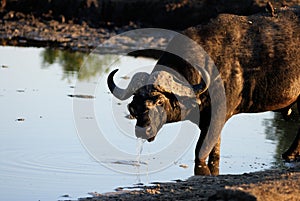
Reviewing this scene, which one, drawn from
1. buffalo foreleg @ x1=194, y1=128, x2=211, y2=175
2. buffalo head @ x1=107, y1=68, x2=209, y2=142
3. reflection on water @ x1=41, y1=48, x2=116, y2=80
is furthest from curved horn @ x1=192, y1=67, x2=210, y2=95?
reflection on water @ x1=41, y1=48, x2=116, y2=80

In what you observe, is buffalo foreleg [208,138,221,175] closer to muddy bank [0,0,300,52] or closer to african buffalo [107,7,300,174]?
african buffalo [107,7,300,174]

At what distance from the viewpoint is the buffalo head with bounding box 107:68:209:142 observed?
28.6ft

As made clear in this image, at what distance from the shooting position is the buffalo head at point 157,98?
8727mm

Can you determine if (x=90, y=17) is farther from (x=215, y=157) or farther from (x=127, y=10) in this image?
(x=215, y=157)

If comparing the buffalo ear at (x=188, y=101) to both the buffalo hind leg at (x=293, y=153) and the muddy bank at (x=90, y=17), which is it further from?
the muddy bank at (x=90, y=17)

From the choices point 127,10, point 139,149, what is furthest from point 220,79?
point 127,10

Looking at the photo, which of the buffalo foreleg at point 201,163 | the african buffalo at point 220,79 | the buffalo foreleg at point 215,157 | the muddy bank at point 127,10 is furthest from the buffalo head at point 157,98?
the muddy bank at point 127,10

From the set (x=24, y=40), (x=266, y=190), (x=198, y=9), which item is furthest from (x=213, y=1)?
(x=266, y=190)

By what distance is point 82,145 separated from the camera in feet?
33.7

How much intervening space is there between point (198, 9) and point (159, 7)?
1.26 meters

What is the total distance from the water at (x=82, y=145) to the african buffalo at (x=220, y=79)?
0.48 metres

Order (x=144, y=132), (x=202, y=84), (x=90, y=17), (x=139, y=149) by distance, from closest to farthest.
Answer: (x=144, y=132) < (x=202, y=84) < (x=139, y=149) < (x=90, y=17)

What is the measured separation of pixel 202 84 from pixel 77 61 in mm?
9856

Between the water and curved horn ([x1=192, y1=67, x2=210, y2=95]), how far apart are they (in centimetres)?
95
